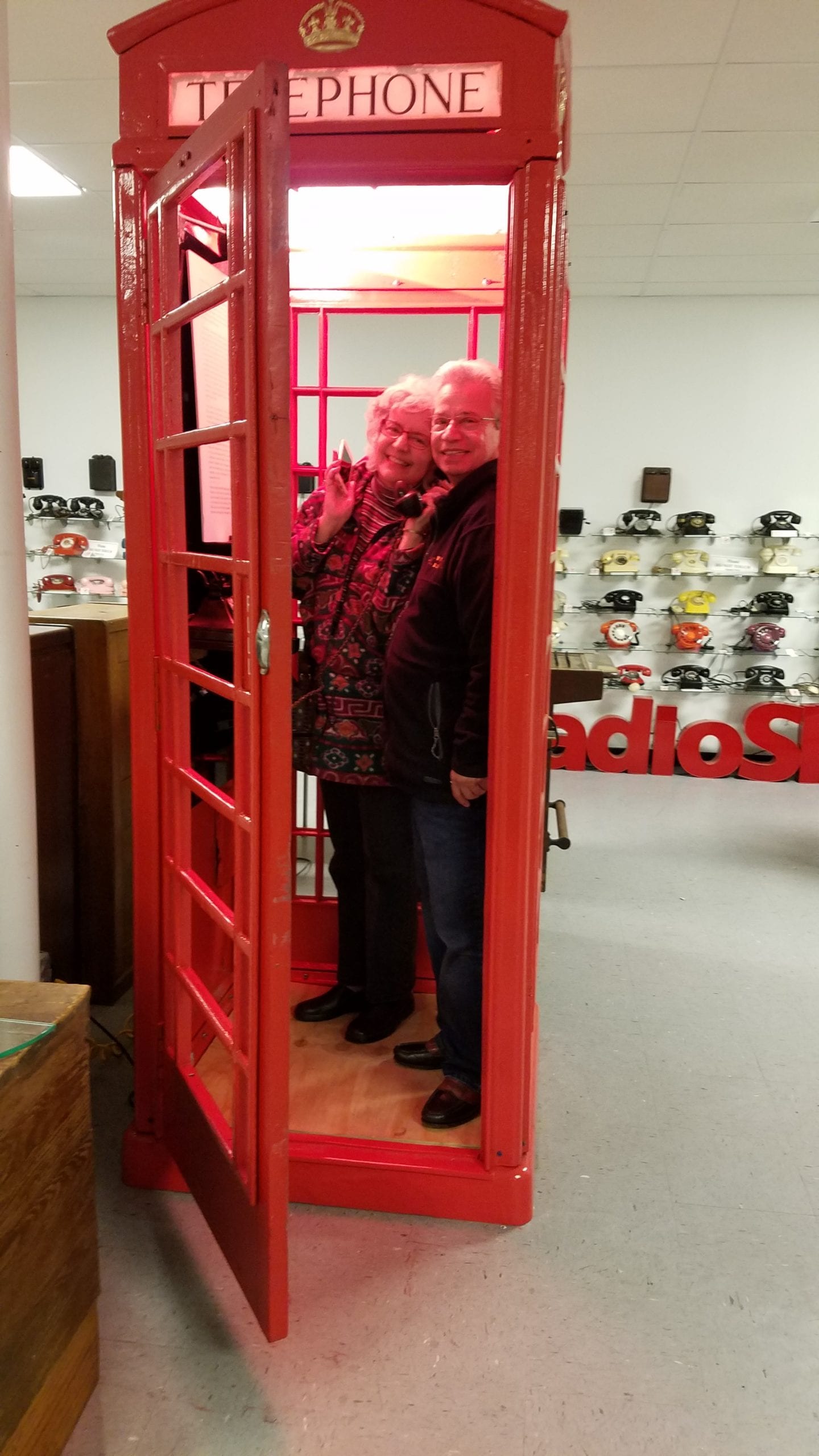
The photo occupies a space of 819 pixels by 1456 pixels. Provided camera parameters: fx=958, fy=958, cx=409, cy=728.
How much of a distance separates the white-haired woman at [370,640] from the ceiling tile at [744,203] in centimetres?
313

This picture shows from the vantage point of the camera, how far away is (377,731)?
241 cm

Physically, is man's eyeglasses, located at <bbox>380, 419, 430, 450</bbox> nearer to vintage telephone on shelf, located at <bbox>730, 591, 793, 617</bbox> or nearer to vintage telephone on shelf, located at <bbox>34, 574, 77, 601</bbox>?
A: vintage telephone on shelf, located at <bbox>730, 591, 793, 617</bbox>

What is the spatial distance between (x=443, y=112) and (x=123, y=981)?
249cm

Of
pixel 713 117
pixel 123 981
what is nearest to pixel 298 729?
pixel 123 981

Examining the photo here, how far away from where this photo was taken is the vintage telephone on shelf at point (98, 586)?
716 centimetres

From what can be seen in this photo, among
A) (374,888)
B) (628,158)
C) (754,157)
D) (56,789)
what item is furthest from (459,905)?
(754,157)

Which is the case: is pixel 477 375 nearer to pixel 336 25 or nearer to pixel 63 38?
pixel 336 25

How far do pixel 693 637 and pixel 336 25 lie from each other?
5328 millimetres

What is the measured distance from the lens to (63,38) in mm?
3348

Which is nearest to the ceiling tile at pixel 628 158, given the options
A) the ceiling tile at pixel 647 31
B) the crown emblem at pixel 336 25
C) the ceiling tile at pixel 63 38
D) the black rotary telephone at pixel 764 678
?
the ceiling tile at pixel 647 31

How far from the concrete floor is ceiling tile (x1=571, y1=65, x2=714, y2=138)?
3245 mm

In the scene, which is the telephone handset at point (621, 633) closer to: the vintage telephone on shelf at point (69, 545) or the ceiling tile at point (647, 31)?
the ceiling tile at point (647, 31)

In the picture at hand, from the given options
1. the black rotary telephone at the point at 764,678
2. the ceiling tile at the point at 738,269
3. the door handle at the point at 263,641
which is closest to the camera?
the door handle at the point at 263,641

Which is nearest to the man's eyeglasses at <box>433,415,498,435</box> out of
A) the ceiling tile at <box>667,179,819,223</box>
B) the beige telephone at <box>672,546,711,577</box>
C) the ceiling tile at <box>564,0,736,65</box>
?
the ceiling tile at <box>564,0,736,65</box>
